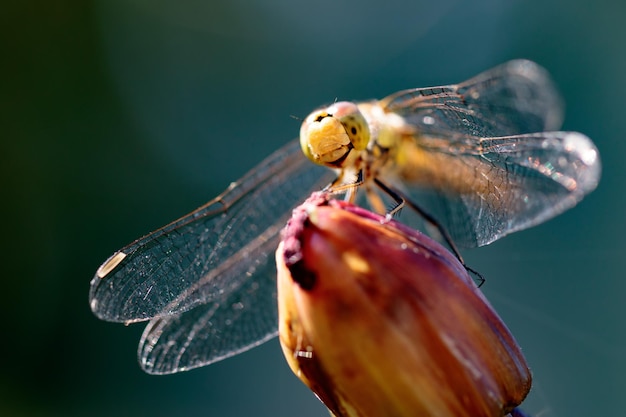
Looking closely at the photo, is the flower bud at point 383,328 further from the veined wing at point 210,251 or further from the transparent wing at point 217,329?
the transparent wing at point 217,329

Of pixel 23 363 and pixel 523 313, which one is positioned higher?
pixel 23 363

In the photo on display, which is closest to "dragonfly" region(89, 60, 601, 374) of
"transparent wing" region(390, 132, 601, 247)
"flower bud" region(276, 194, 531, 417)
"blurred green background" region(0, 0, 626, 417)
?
"transparent wing" region(390, 132, 601, 247)

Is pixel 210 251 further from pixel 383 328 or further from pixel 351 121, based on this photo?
pixel 383 328

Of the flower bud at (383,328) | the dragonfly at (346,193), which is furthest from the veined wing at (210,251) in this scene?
the flower bud at (383,328)

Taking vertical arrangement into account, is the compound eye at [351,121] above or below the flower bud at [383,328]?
above

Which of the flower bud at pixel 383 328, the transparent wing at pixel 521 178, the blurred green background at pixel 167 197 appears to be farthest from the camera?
the blurred green background at pixel 167 197

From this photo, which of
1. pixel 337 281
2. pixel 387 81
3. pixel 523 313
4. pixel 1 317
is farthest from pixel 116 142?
pixel 337 281

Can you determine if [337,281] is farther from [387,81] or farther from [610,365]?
[387,81]
